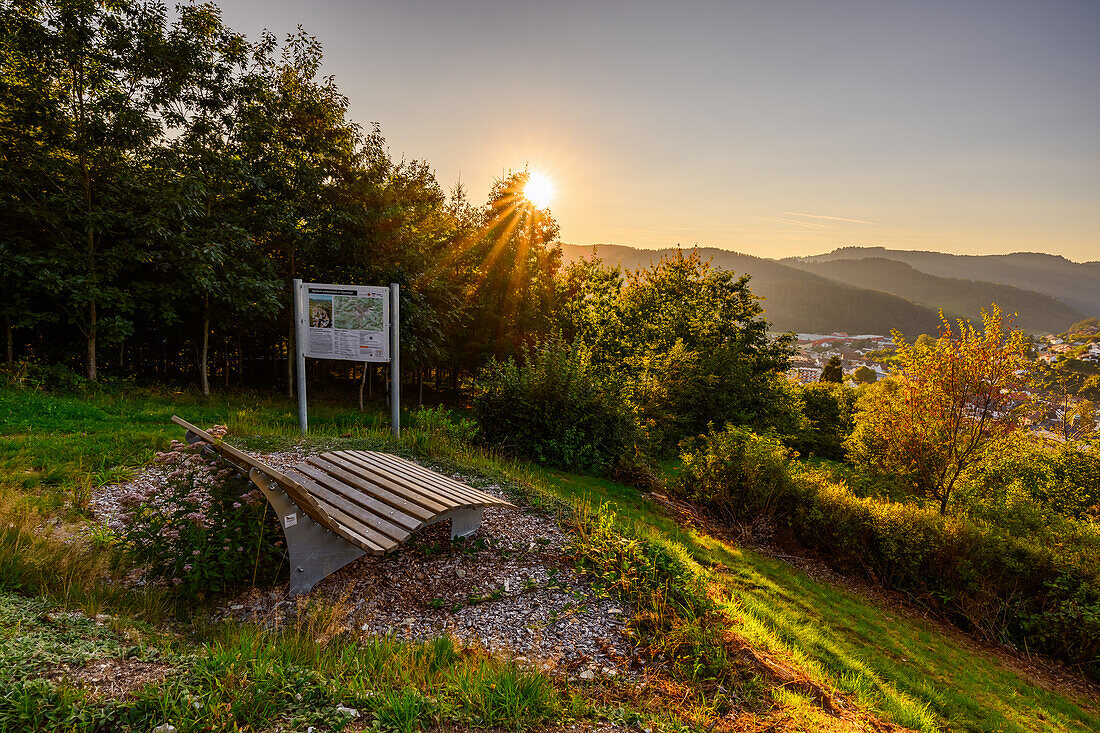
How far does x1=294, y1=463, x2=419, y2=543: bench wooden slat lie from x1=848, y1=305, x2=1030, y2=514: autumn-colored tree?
31.7 feet

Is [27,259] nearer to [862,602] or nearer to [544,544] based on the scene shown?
[544,544]

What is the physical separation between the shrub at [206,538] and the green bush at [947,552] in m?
7.02

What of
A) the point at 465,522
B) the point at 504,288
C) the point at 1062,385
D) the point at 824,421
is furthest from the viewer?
the point at 824,421

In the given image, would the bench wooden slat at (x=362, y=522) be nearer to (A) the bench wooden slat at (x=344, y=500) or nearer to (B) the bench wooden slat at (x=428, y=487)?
(A) the bench wooden slat at (x=344, y=500)

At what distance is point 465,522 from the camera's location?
4605mm

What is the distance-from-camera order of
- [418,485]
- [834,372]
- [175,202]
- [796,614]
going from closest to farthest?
[418,485], [796,614], [175,202], [834,372]

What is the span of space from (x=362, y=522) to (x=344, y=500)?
0.53 meters

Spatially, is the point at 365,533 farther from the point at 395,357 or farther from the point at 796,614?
the point at 395,357

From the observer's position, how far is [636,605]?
12.4 feet

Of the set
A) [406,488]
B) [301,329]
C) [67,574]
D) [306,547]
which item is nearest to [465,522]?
[406,488]

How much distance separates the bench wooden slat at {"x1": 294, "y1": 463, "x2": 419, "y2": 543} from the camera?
11.8ft

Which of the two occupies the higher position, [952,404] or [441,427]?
[952,404]

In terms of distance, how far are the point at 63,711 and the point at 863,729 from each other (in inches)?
167

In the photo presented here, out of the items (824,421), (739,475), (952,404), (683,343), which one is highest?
(683,343)
